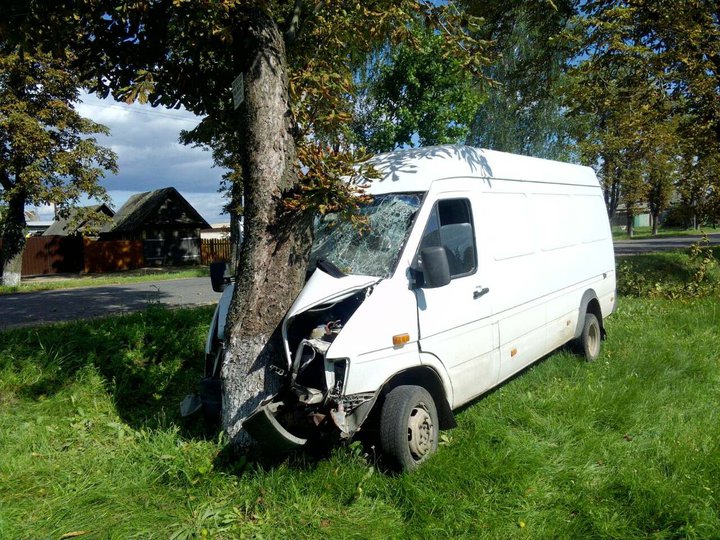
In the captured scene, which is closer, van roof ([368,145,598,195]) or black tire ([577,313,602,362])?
van roof ([368,145,598,195])

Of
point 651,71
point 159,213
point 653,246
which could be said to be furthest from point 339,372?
point 159,213

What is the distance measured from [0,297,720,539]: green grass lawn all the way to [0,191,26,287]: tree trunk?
19910 millimetres

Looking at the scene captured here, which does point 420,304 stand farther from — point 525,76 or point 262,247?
point 525,76

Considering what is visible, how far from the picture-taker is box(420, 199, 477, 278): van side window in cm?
458

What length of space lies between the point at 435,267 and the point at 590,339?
3928 millimetres

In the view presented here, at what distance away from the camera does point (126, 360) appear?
6160 mm

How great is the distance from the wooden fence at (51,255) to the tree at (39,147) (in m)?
9.97

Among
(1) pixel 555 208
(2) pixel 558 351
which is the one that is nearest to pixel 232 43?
(1) pixel 555 208

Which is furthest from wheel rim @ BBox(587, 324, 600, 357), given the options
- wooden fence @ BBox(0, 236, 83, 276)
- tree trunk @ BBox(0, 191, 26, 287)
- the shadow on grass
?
wooden fence @ BBox(0, 236, 83, 276)

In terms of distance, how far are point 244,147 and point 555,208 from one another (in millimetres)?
3786

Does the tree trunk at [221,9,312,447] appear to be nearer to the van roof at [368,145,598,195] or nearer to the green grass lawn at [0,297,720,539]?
the green grass lawn at [0,297,720,539]

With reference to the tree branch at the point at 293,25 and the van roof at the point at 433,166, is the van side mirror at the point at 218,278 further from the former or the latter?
the tree branch at the point at 293,25

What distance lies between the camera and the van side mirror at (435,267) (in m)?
3.98

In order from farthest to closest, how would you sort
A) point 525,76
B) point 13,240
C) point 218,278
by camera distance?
point 13,240, point 525,76, point 218,278
